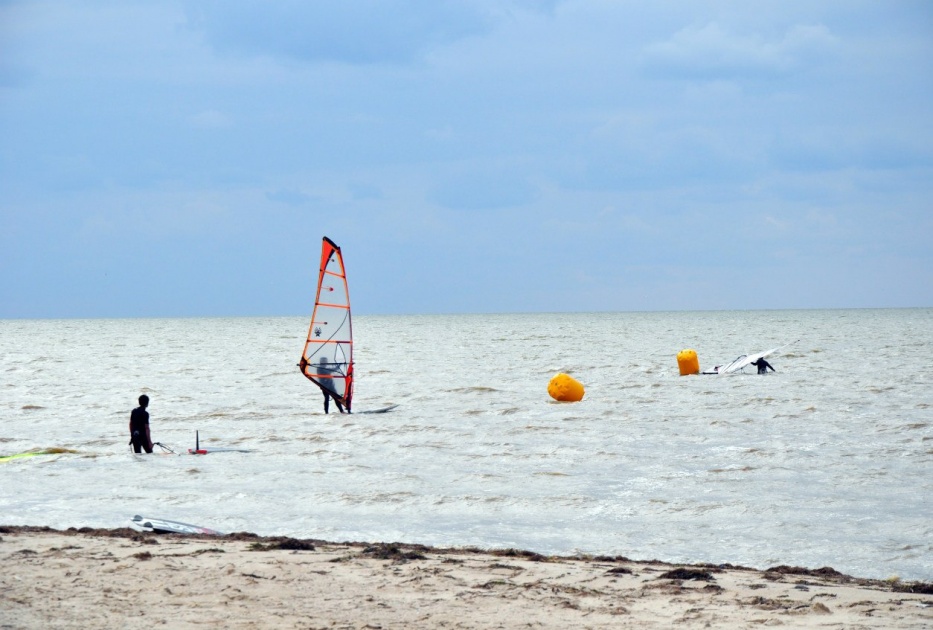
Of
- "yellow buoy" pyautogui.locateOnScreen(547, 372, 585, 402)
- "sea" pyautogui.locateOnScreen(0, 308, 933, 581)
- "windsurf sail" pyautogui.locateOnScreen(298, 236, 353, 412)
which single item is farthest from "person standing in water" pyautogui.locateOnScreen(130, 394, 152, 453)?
"yellow buoy" pyautogui.locateOnScreen(547, 372, 585, 402)

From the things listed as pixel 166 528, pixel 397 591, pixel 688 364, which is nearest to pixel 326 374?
pixel 166 528

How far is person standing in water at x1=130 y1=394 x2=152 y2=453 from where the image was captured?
44.5ft

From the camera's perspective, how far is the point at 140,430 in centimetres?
1371

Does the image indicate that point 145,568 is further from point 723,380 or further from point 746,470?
point 723,380

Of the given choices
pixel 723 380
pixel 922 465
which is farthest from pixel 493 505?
pixel 723 380

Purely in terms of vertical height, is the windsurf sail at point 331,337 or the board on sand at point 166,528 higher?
the windsurf sail at point 331,337

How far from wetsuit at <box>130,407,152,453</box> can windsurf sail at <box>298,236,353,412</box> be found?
517 cm

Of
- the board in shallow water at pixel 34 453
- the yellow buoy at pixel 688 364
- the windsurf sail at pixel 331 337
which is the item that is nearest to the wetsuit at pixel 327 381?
the windsurf sail at pixel 331 337

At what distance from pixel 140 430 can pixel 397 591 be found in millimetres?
8620

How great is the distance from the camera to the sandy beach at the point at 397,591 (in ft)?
17.9

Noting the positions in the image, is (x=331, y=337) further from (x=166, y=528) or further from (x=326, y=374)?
(x=166, y=528)

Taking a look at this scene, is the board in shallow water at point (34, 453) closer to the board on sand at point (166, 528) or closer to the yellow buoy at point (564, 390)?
the board on sand at point (166, 528)

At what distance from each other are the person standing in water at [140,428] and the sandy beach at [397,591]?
620 centimetres

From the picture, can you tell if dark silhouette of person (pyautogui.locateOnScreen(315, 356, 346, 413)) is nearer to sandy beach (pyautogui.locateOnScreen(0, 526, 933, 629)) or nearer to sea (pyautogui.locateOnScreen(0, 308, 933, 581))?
sea (pyautogui.locateOnScreen(0, 308, 933, 581))
